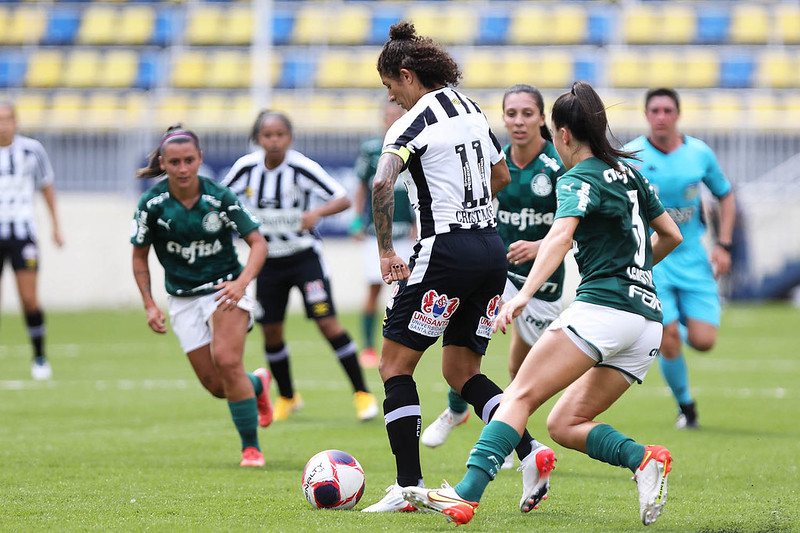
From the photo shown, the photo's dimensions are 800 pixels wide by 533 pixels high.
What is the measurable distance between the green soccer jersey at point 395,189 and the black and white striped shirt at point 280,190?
8.18ft

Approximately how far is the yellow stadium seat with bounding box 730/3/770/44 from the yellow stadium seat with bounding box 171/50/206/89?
475 inches

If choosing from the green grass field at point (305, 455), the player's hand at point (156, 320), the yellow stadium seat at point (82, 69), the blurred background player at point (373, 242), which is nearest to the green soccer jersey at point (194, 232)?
the player's hand at point (156, 320)

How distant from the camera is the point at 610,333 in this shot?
4762 millimetres

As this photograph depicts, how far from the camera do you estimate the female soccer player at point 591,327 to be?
15.3 ft

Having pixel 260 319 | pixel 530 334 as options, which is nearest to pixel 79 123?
pixel 260 319

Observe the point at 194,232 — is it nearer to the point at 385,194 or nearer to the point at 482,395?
the point at 385,194

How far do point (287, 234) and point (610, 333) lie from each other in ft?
15.2

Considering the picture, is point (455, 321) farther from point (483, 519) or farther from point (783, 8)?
point (783, 8)

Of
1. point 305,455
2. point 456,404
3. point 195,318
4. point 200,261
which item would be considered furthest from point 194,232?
point 456,404

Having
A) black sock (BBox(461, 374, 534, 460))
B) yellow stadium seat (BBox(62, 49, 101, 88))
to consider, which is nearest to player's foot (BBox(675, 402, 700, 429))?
black sock (BBox(461, 374, 534, 460))

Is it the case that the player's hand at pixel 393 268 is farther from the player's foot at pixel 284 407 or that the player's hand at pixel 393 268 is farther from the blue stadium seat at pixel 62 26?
the blue stadium seat at pixel 62 26

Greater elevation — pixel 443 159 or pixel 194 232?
pixel 443 159

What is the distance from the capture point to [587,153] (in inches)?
196

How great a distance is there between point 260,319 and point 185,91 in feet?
54.4
